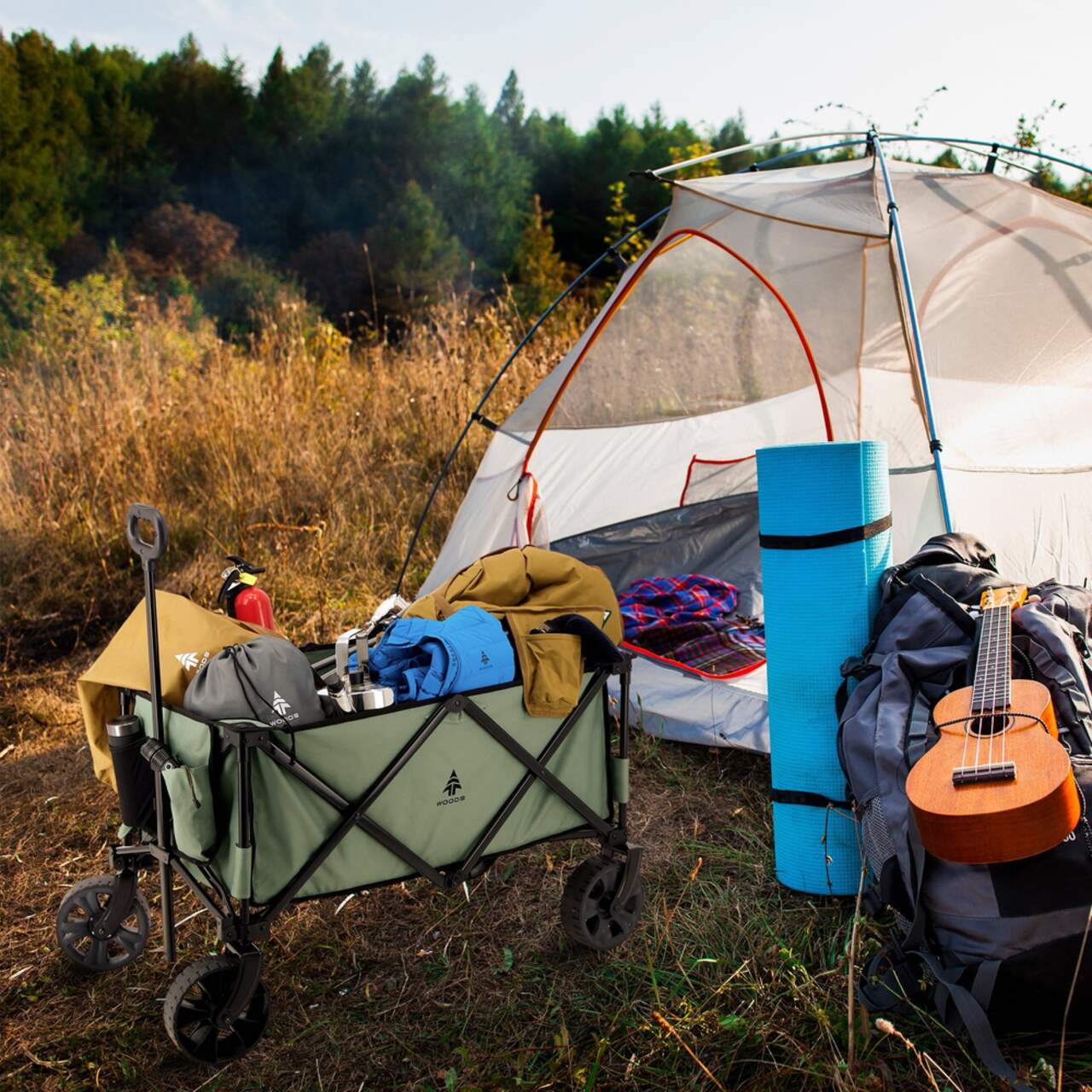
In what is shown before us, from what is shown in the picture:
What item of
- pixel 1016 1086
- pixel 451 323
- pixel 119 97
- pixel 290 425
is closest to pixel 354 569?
pixel 290 425

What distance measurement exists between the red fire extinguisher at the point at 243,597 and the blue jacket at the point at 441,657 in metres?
0.53

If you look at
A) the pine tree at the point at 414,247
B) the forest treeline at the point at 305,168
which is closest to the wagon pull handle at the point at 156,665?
the forest treeline at the point at 305,168

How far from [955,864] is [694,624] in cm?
178

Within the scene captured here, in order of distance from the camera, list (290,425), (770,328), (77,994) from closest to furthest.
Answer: (77,994) < (770,328) < (290,425)

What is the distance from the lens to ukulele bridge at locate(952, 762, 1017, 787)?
1624mm

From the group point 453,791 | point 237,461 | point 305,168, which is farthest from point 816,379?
point 305,168

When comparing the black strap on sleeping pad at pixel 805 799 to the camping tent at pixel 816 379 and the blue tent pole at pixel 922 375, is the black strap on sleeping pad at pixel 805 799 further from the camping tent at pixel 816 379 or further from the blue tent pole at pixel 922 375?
the blue tent pole at pixel 922 375

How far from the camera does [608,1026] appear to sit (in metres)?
1.82

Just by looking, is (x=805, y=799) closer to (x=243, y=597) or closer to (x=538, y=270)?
(x=243, y=597)

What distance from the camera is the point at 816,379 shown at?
124 inches

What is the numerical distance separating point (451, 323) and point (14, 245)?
13776 mm

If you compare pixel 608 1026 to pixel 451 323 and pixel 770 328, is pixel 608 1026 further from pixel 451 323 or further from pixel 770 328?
pixel 451 323

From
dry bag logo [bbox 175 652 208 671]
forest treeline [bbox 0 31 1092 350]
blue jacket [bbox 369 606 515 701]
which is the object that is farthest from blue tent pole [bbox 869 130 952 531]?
forest treeline [bbox 0 31 1092 350]

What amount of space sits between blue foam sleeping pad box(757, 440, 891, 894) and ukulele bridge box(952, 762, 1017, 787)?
1.49 feet
